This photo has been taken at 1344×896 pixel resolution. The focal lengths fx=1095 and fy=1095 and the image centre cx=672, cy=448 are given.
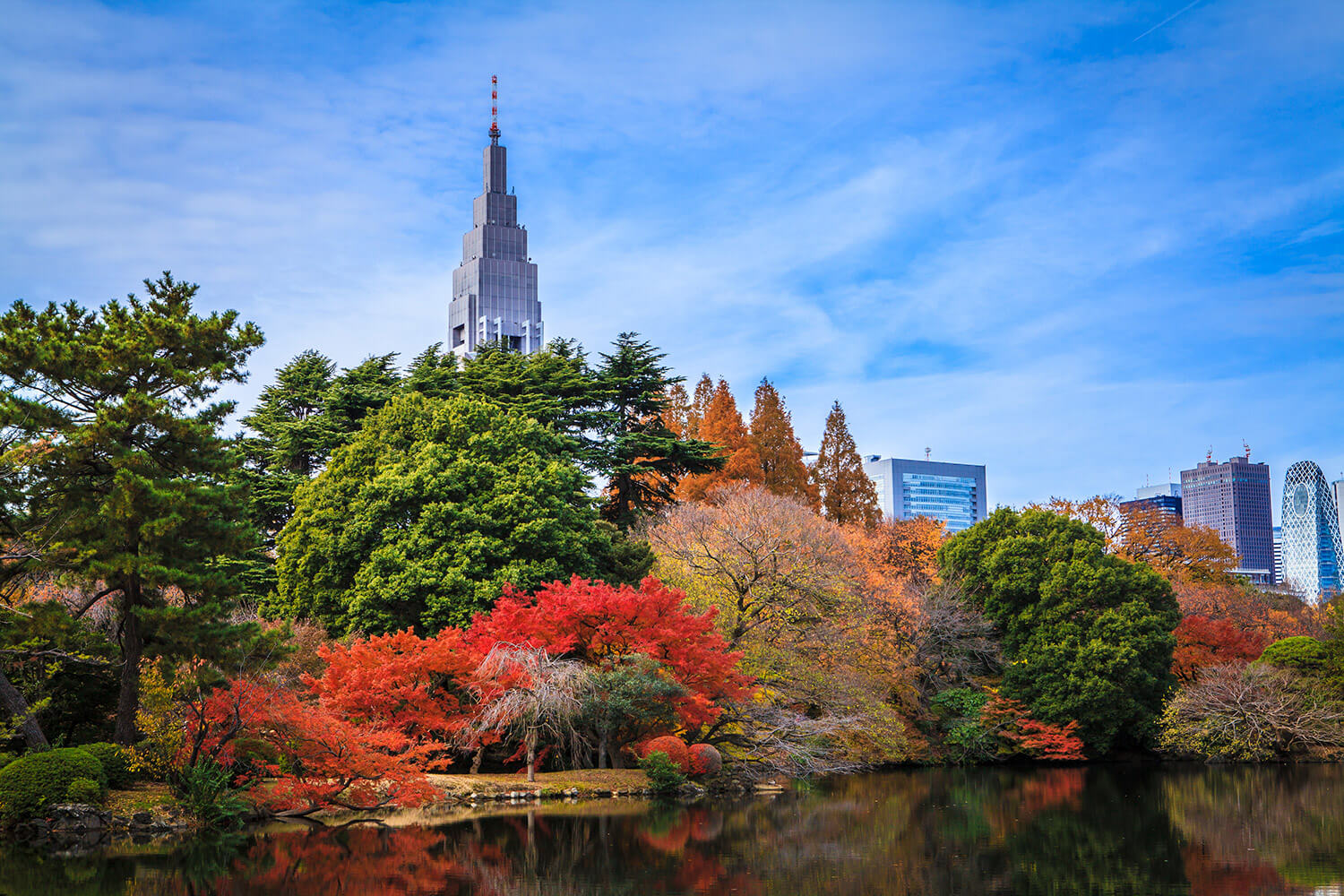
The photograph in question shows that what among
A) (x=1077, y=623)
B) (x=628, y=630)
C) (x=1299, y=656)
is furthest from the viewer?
(x=1299, y=656)

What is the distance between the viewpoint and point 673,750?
21.9m

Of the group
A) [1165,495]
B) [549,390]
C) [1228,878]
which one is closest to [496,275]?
[549,390]

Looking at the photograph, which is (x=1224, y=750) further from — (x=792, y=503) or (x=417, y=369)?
(x=417, y=369)

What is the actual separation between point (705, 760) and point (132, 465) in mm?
12239

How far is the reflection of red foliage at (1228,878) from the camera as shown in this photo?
12.1m

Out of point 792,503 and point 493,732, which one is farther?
point 792,503

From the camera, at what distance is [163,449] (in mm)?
18312

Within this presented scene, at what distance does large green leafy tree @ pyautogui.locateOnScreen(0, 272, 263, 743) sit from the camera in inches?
665

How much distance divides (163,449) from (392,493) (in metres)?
7.28

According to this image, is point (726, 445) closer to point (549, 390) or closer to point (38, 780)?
point (549, 390)

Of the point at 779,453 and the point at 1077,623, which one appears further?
the point at 779,453

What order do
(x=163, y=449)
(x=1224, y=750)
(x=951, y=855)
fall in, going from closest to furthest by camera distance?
(x=951, y=855)
(x=163, y=449)
(x=1224, y=750)

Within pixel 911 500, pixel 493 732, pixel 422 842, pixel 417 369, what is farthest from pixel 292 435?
pixel 911 500

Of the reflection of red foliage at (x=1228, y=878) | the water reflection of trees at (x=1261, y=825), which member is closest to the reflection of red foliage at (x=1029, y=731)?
the water reflection of trees at (x=1261, y=825)
